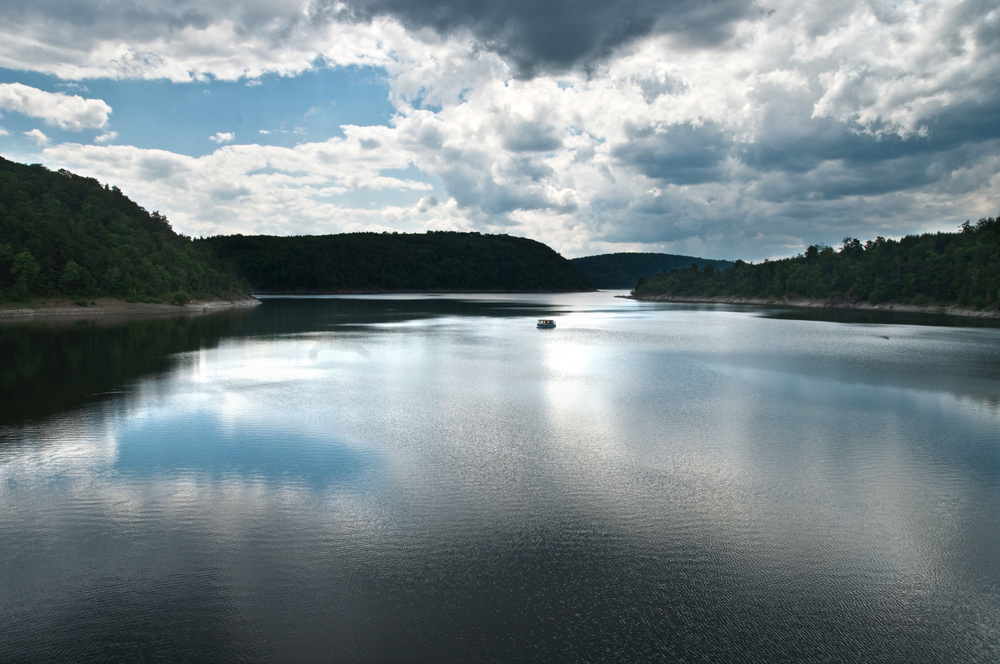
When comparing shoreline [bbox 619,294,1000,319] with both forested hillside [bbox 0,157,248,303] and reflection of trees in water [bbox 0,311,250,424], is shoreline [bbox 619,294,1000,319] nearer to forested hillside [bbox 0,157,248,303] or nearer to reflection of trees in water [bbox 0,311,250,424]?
reflection of trees in water [bbox 0,311,250,424]

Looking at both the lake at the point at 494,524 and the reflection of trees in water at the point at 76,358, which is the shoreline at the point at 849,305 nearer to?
the lake at the point at 494,524

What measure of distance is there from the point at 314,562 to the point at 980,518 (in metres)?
11.9

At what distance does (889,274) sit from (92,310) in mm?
132682

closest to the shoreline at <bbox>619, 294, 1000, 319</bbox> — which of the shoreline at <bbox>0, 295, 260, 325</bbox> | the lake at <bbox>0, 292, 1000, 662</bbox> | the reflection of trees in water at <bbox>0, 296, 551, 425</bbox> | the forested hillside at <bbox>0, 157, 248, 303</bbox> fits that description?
the lake at <bbox>0, 292, 1000, 662</bbox>

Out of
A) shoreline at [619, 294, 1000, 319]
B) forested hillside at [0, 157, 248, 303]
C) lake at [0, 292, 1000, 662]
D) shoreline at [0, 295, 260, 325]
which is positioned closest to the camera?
lake at [0, 292, 1000, 662]

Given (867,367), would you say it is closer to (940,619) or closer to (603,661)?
(940,619)

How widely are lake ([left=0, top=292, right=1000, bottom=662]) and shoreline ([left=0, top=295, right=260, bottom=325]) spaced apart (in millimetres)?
48376

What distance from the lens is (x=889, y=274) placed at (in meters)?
116

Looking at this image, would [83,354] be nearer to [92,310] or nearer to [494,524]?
[494,524]

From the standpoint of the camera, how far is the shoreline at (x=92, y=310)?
207ft

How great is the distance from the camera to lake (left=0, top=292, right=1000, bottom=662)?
7211mm

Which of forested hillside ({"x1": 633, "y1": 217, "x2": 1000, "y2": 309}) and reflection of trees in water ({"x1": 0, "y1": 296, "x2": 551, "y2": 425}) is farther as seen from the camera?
forested hillside ({"x1": 633, "y1": 217, "x2": 1000, "y2": 309})

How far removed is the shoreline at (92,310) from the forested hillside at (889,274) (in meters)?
113

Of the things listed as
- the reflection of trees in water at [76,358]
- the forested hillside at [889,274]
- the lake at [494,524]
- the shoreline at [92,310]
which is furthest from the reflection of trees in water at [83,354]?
the forested hillside at [889,274]
